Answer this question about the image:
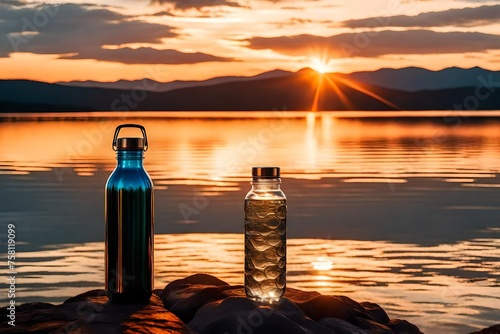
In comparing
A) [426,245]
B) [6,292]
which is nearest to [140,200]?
[6,292]

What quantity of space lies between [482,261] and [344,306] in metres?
7.44

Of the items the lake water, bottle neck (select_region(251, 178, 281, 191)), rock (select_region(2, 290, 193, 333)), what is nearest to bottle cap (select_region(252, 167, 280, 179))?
bottle neck (select_region(251, 178, 281, 191))

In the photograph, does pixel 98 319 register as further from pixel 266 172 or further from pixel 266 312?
pixel 266 172

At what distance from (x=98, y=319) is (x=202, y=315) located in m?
0.57

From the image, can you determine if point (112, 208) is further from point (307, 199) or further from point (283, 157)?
point (283, 157)

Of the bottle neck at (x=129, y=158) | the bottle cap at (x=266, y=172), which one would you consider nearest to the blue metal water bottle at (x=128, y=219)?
the bottle neck at (x=129, y=158)

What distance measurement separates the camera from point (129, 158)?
4.60m

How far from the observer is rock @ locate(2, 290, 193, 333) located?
4.29 meters

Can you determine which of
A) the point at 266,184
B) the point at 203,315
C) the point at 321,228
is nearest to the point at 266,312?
the point at 203,315

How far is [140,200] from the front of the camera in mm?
4613

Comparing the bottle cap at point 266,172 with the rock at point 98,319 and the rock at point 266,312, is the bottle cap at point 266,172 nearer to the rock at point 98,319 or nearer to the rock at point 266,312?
the rock at point 266,312

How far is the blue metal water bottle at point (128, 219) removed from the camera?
4.61 metres

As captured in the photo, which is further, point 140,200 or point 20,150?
point 20,150

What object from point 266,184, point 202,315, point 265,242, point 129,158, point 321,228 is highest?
point 129,158
